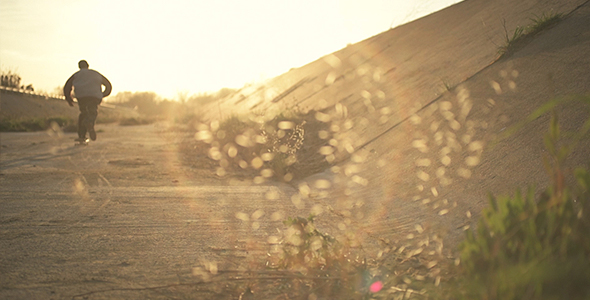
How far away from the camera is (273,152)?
5.71m

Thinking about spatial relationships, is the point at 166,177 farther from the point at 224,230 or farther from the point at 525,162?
the point at 525,162

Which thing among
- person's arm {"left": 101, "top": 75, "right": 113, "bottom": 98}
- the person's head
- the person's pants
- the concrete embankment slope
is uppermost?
the person's head

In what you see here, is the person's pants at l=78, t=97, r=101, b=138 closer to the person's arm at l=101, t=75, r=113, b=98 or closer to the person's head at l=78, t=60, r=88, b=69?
the person's arm at l=101, t=75, r=113, b=98

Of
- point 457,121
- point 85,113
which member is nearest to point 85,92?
point 85,113

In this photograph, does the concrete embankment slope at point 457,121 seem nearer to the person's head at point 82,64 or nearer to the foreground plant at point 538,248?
the foreground plant at point 538,248

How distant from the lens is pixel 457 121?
3723 mm

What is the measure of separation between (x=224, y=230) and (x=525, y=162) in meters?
1.90

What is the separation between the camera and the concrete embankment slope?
2.81 m

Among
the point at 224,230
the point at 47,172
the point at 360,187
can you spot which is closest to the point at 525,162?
the point at 360,187

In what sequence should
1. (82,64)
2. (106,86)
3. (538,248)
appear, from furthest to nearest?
1. (106,86)
2. (82,64)
3. (538,248)

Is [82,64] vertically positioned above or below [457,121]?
above

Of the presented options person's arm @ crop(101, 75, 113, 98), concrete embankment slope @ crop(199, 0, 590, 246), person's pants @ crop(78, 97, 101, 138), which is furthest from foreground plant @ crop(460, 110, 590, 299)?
person's arm @ crop(101, 75, 113, 98)

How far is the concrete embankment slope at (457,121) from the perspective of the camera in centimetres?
281

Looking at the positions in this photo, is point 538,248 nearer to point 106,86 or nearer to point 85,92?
point 85,92
